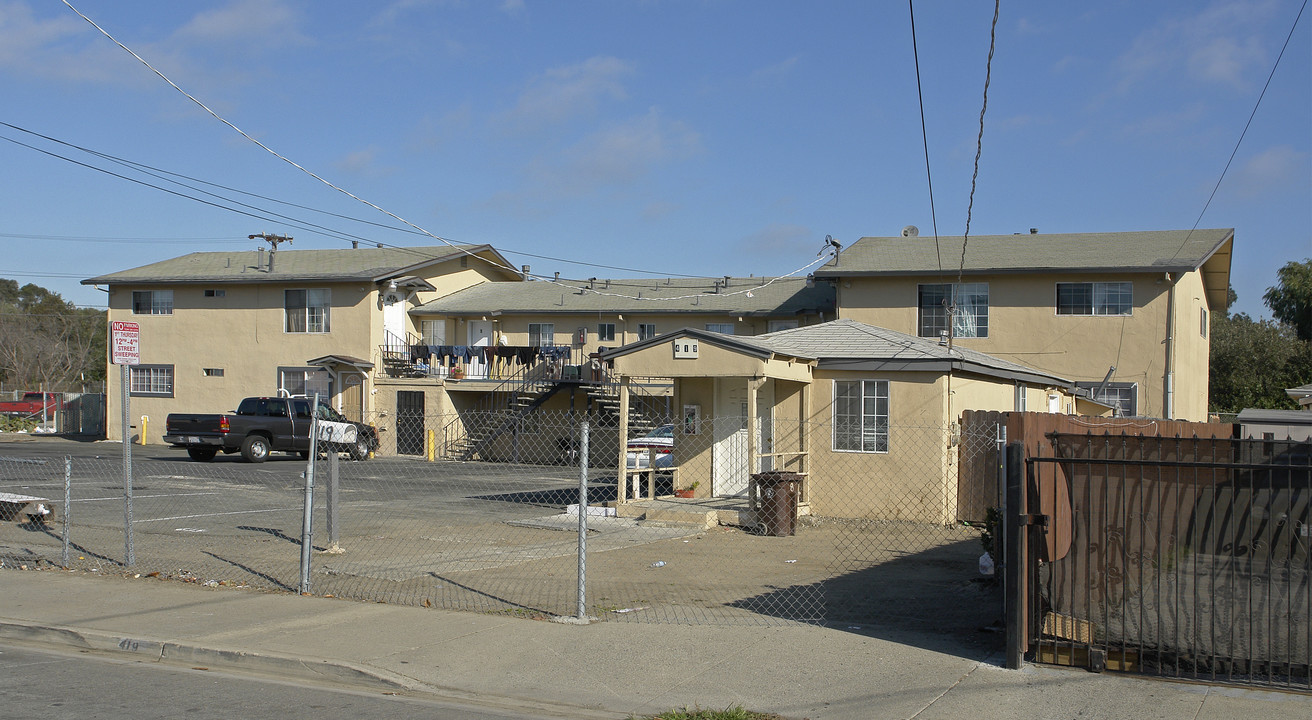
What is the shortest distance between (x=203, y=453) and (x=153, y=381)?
1188 cm

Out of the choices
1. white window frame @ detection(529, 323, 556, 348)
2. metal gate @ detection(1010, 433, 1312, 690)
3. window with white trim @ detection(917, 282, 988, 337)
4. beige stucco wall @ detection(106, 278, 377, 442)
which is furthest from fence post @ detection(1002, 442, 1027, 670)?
beige stucco wall @ detection(106, 278, 377, 442)

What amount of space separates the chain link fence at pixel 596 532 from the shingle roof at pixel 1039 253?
33.1 feet

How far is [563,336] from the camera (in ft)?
118

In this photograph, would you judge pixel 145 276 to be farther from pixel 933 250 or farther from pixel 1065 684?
pixel 1065 684

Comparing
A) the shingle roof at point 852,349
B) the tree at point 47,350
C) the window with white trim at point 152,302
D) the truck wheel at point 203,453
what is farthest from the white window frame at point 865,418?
the tree at point 47,350

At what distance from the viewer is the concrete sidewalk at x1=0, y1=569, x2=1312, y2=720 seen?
636 centimetres

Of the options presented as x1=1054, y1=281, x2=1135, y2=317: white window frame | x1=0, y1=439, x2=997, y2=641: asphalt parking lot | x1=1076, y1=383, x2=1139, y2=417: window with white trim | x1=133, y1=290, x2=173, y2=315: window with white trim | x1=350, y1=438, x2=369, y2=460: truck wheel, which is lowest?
x1=0, y1=439, x2=997, y2=641: asphalt parking lot

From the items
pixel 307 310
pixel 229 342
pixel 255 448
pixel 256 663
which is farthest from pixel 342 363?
pixel 256 663

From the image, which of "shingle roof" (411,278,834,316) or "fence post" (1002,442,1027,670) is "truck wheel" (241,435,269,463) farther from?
"fence post" (1002,442,1027,670)

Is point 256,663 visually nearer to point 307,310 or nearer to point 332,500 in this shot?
point 332,500

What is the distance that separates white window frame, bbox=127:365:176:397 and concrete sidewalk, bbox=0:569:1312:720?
101 ft

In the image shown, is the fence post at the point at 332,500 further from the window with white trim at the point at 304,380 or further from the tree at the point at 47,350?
the tree at the point at 47,350

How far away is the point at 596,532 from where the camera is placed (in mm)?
14977

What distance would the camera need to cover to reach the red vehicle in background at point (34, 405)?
43.3 metres
